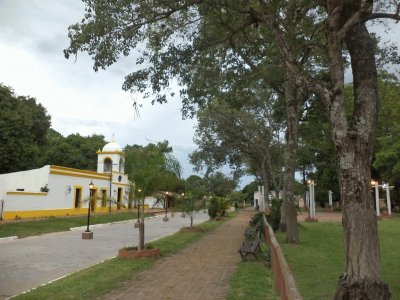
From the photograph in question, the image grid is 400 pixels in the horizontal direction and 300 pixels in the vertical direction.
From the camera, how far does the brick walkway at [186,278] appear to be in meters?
8.23

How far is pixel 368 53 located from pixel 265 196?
98.8ft

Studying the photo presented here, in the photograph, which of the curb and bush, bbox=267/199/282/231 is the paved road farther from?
bush, bbox=267/199/282/231

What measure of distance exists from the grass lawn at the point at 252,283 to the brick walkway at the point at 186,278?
0.64 ft

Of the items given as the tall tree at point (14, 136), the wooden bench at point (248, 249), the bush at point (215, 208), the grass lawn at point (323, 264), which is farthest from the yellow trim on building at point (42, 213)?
the wooden bench at point (248, 249)

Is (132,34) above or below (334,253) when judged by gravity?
above

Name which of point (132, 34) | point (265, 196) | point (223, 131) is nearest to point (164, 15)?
point (132, 34)

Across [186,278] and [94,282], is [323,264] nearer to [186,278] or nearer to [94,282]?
[186,278]

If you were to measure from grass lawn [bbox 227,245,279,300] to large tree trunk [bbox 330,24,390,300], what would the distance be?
179cm

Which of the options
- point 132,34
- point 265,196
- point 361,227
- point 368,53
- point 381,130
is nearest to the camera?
point 361,227

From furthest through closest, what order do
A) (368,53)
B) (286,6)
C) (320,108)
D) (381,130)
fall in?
(381,130)
(320,108)
(286,6)
(368,53)

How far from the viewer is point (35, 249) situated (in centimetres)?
1673

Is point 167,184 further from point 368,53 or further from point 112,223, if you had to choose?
point 112,223

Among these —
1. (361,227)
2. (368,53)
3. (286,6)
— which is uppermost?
(286,6)

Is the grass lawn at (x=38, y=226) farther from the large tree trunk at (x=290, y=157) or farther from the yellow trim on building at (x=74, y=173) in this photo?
the large tree trunk at (x=290, y=157)
